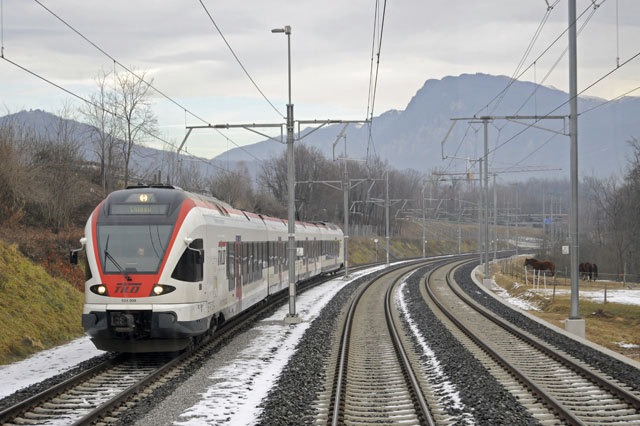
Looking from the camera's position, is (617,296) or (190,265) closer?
(190,265)

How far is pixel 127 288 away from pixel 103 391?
254cm

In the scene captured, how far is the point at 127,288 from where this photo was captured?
1343 cm

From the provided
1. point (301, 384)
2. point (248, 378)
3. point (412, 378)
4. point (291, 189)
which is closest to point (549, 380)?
point (412, 378)

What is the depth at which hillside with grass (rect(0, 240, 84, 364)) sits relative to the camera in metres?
15.4

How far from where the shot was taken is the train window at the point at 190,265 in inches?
539

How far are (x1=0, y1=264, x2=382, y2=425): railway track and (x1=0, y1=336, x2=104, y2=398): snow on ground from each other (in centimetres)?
92

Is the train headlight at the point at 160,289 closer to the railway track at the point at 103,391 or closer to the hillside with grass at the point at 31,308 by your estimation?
the railway track at the point at 103,391

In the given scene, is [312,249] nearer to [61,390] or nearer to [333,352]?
[333,352]

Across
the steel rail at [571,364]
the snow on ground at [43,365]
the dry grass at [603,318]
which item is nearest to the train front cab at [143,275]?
the snow on ground at [43,365]

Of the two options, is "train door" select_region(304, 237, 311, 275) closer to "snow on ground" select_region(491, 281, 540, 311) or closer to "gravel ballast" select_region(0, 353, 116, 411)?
"snow on ground" select_region(491, 281, 540, 311)

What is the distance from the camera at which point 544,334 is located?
61.7 ft

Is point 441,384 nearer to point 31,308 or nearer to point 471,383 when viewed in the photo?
point 471,383

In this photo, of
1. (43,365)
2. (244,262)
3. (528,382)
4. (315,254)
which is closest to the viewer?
(528,382)

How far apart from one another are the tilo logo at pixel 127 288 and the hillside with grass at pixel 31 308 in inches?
120
